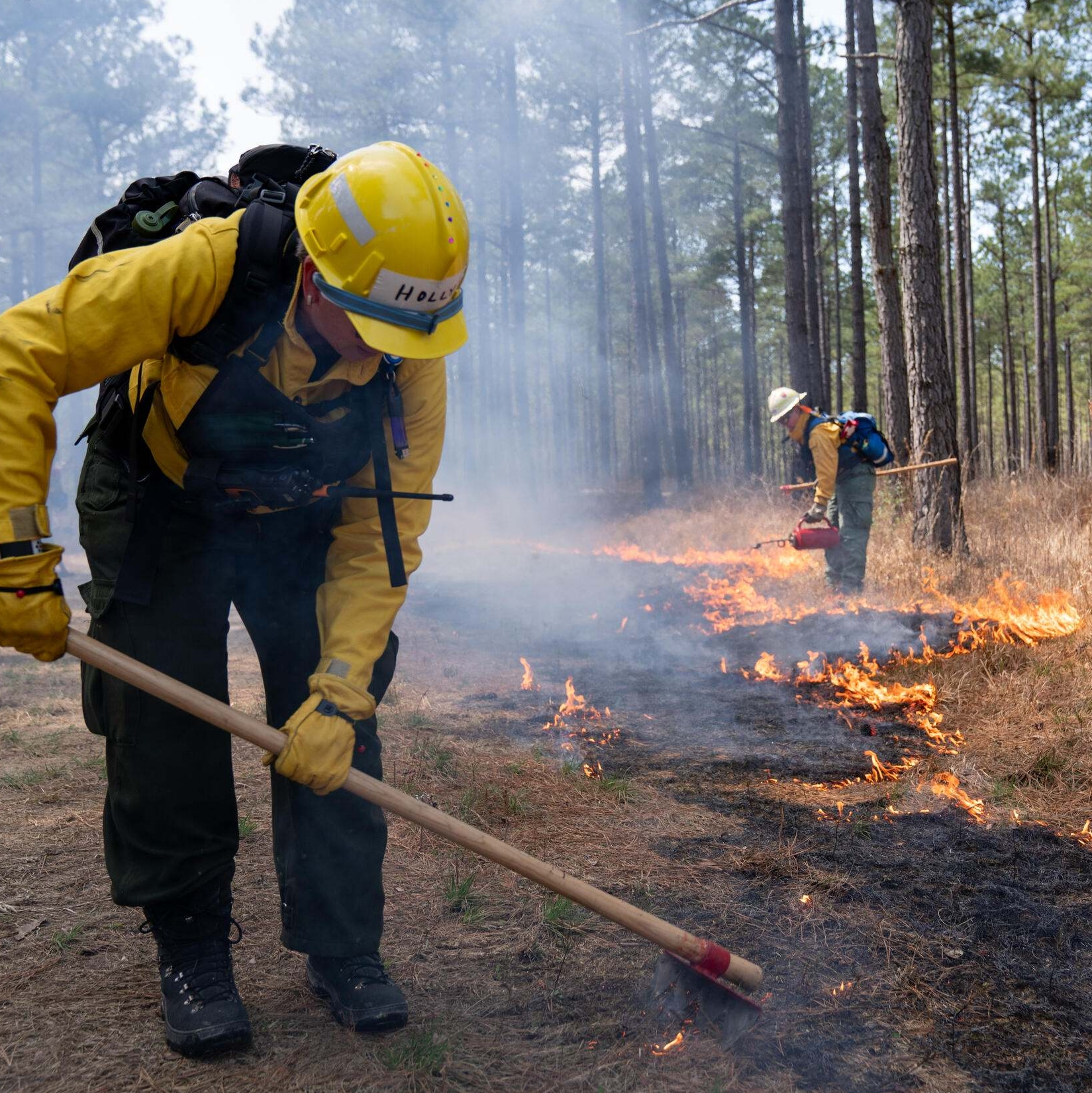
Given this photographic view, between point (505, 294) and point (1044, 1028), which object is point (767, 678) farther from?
point (505, 294)

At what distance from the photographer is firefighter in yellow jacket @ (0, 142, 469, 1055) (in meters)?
2.04

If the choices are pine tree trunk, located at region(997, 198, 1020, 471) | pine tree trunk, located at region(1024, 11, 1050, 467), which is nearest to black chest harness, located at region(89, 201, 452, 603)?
pine tree trunk, located at region(1024, 11, 1050, 467)

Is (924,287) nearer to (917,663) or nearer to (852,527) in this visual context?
(852,527)

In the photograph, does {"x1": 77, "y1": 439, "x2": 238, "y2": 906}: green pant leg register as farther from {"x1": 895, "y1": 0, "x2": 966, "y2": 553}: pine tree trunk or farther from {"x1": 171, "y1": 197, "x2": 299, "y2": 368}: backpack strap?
{"x1": 895, "y1": 0, "x2": 966, "y2": 553}: pine tree trunk

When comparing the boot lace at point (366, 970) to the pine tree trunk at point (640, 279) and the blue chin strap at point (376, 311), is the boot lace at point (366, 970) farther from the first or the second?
the pine tree trunk at point (640, 279)

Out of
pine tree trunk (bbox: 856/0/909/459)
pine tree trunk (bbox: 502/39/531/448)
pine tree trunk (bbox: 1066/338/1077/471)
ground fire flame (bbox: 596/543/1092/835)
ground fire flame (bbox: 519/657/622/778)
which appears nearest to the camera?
ground fire flame (bbox: 596/543/1092/835)

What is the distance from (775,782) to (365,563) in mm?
2632

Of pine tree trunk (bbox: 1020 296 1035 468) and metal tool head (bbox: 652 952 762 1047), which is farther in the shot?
pine tree trunk (bbox: 1020 296 1035 468)

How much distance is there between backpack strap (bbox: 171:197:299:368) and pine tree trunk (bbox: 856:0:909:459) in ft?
33.2

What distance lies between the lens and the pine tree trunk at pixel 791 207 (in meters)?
14.4

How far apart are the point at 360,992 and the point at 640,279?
1963 centimetres

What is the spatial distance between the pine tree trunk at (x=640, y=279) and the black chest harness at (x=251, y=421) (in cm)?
1816

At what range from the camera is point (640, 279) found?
2047 centimetres

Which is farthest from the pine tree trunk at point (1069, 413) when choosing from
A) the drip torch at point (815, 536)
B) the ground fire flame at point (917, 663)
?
the ground fire flame at point (917, 663)
